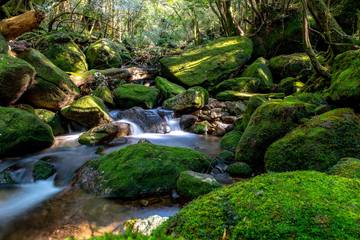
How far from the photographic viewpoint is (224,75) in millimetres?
15164

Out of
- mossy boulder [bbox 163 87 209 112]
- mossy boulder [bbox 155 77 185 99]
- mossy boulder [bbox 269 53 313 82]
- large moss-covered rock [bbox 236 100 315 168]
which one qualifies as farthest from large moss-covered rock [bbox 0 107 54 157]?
mossy boulder [bbox 269 53 313 82]

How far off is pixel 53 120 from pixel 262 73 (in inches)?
313

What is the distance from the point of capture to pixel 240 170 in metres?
7.14

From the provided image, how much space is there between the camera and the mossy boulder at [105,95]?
12.5 m

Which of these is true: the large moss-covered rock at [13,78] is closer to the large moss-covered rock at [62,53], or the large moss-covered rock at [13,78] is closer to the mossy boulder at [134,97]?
the mossy boulder at [134,97]

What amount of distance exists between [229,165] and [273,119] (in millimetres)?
1292

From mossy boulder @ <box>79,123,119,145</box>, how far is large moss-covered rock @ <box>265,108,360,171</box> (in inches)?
186

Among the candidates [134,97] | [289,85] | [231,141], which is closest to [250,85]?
[289,85]

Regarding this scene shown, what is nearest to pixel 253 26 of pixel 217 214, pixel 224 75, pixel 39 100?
pixel 224 75

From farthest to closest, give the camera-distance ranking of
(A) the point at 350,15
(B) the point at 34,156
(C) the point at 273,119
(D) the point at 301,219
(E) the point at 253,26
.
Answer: (E) the point at 253,26
(A) the point at 350,15
(B) the point at 34,156
(C) the point at 273,119
(D) the point at 301,219

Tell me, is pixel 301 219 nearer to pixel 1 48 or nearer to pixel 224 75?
pixel 1 48

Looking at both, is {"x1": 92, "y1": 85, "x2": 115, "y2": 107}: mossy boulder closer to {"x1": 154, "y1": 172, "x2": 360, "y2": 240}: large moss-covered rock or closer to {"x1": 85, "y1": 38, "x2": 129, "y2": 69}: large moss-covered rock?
{"x1": 85, "y1": 38, "x2": 129, "y2": 69}: large moss-covered rock

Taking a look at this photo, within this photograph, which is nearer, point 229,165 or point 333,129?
point 333,129

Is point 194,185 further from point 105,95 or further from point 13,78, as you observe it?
point 105,95
